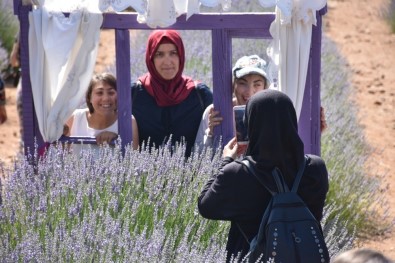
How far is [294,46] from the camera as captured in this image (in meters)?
5.32

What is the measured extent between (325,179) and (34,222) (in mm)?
1227

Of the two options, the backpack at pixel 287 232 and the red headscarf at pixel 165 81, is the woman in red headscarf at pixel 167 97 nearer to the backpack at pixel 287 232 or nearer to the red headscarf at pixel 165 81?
the red headscarf at pixel 165 81

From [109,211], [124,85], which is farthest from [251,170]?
[124,85]

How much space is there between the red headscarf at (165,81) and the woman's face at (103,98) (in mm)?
203

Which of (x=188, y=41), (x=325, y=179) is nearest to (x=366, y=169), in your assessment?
(x=188, y=41)

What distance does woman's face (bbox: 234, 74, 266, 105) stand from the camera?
554 cm

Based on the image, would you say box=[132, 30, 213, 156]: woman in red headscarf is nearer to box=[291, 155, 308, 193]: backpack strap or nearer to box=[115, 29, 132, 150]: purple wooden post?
box=[115, 29, 132, 150]: purple wooden post

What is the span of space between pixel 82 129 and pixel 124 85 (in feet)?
1.42

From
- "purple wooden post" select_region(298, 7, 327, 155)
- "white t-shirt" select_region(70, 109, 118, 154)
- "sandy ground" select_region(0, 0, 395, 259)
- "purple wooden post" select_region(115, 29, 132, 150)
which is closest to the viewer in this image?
"purple wooden post" select_region(298, 7, 327, 155)

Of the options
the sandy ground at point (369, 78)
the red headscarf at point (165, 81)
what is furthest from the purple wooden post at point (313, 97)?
the sandy ground at point (369, 78)

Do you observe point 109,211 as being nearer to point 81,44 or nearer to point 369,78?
point 81,44

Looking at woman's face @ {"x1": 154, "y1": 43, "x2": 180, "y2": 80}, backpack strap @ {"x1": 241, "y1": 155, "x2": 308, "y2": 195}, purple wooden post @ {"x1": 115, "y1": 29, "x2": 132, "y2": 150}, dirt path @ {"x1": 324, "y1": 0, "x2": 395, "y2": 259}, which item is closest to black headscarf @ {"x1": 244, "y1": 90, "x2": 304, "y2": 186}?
backpack strap @ {"x1": 241, "y1": 155, "x2": 308, "y2": 195}

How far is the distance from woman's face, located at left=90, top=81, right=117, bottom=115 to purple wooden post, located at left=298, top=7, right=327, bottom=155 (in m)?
1.10

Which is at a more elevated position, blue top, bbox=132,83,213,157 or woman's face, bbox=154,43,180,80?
woman's face, bbox=154,43,180,80
